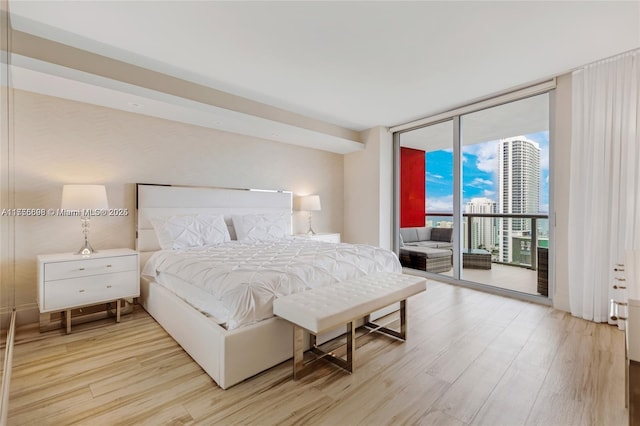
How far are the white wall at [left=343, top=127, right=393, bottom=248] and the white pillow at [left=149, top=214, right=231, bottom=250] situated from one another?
8.44ft

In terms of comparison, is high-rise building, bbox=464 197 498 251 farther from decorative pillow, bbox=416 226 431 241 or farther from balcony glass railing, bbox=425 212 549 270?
decorative pillow, bbox=416 226 431 241

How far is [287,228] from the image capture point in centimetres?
456

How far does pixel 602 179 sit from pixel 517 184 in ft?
5.16

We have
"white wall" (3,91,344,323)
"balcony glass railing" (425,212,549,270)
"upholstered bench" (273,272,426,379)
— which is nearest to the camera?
"upholstered bench" (273,272,426,379)

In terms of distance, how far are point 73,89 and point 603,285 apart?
552cm

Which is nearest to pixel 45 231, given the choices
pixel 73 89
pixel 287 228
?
pixel 73 89

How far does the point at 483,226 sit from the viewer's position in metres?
4.93

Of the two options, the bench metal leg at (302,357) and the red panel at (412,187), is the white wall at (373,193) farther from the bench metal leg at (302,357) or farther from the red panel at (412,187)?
the bench metal leg at (302,357)

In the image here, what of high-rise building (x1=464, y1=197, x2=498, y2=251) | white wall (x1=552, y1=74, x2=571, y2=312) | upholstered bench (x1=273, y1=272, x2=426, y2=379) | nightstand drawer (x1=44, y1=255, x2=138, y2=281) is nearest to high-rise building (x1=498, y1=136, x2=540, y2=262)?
high-rise building (x1=464, y1=197, x2=498, y2=251)

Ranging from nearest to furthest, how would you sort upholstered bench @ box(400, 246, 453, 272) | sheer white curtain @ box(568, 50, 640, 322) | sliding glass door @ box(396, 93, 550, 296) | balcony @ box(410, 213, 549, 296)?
sheer white curtain @ box(568, 50, 640, 322)
sliding glass door @ box(396, 93, 550, 296)
balcony @ box(410, 213, 549, 296)
upholstered bench @ box(400, 246, 453, 272)

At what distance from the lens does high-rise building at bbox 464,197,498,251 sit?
4797 mm

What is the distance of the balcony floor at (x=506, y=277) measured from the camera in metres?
4.04

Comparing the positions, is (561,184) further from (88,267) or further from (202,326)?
(88,267)

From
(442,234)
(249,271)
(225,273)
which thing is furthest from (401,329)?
(442,234)
